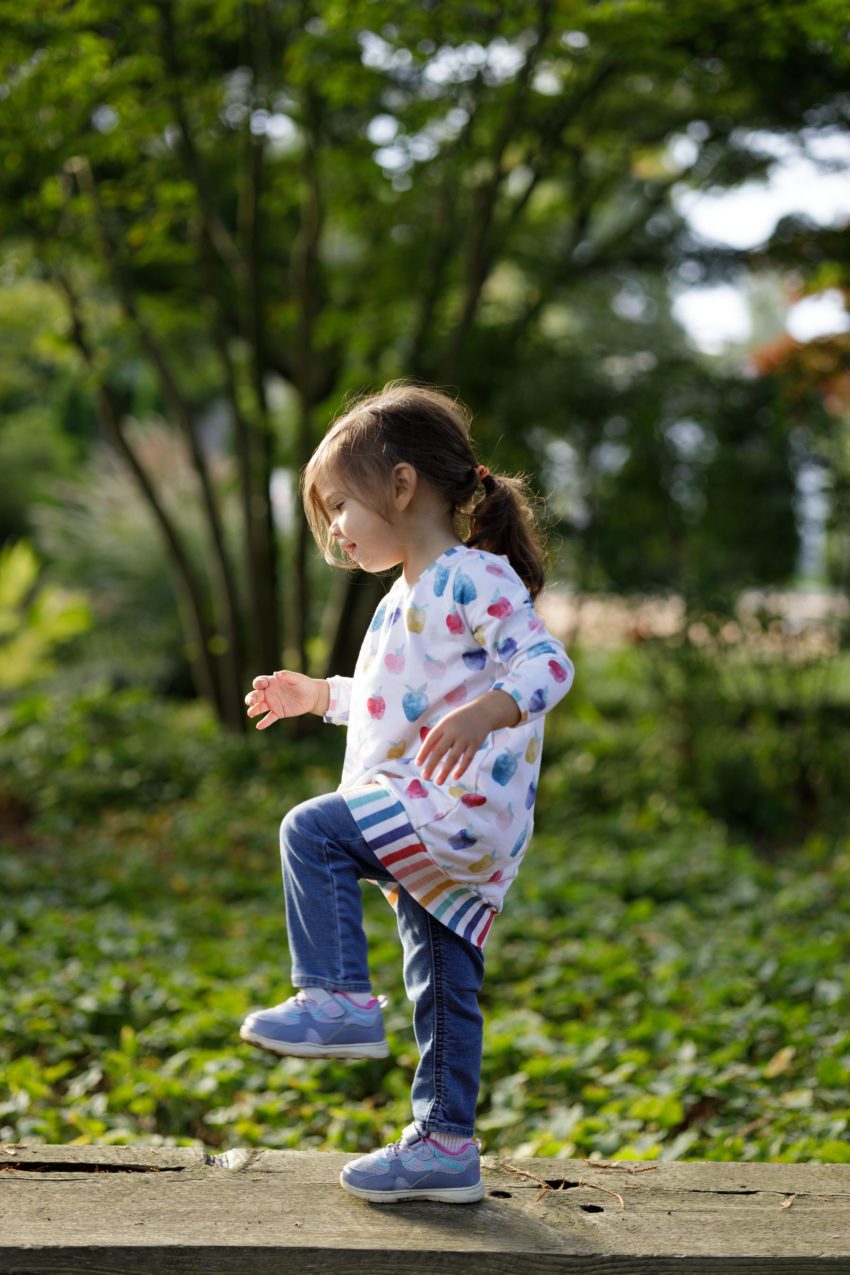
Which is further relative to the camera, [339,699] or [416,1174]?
[339,699]

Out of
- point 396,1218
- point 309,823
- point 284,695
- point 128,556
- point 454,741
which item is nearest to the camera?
point 454,741

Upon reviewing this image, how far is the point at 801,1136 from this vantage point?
3135mm

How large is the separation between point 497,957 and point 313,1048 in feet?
8.86

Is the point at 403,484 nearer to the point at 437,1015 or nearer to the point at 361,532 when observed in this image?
the point at 361,532

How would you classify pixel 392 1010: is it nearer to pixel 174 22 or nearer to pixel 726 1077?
pixel 726 1077

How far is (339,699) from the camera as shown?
8.02 feet

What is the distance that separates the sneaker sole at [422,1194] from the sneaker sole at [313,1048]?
7.6 inches

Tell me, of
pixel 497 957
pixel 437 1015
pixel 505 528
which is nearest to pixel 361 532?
pixel 505 528

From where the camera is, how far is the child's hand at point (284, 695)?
2404 mm

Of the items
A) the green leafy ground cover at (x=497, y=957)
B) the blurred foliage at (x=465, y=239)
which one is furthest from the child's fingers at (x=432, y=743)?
the blurred foliage at (x=465, y=239)

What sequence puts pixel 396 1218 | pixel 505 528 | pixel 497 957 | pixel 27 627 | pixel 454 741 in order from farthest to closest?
1. pixel 27 627
2. pixel 497 957
3. pixel 505 528
4. pixel 396 1218
5. pixel 454 741

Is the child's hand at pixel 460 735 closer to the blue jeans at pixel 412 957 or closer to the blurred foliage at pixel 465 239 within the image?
the blue jeans at pixel 412 957

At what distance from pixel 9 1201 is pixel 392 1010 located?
7.17 ft

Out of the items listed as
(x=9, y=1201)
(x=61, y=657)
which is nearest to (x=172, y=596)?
(x=61, y=657)
